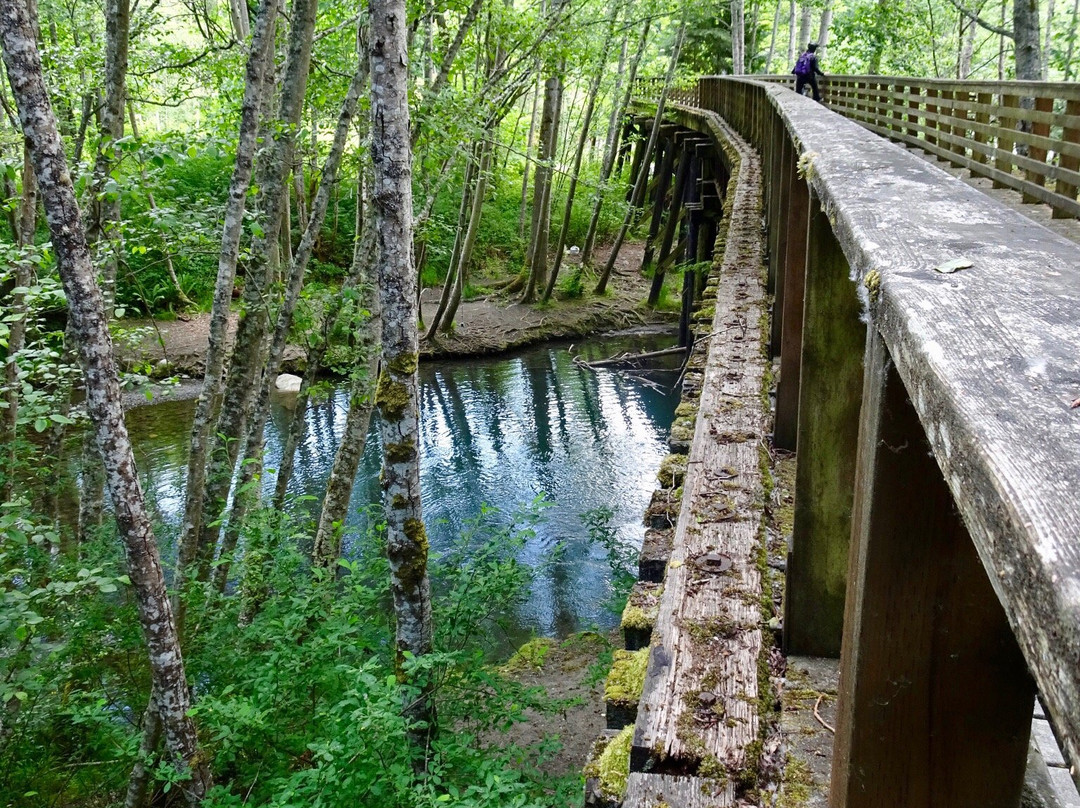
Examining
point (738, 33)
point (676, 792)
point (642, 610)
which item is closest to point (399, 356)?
point (642, 610)

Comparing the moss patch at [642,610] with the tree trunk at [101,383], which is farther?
the tree trunk at [101,383]

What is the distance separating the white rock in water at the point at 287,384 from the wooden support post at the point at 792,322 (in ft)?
47.2

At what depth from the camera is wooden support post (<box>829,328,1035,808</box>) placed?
87 centimetres

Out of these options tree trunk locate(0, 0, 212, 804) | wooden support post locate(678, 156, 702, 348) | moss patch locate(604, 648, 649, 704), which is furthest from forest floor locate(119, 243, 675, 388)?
moss patch locate(604, 648, 649, 704)

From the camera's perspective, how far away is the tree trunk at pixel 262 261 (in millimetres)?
6254

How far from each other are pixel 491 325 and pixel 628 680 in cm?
1807

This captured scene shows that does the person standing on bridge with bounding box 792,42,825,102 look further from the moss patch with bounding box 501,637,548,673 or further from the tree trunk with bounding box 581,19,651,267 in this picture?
the moss patch with bounding box 501,637,548,673

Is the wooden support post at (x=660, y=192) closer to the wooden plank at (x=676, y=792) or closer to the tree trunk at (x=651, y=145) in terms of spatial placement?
the tree trunk at (x=651, y=145)

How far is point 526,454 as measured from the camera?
44.1ft

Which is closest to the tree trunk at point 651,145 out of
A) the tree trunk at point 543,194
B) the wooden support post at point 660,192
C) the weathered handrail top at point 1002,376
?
the wooden support post at point 660,192

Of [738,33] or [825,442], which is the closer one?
[825,442]

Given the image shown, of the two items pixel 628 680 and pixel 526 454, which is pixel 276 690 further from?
pixel 526 454

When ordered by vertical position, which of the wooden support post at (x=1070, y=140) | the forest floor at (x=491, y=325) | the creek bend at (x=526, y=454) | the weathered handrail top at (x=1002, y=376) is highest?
the wooden support post at (x=1070, y=140)

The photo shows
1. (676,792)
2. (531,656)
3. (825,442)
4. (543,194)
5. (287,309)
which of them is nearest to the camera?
(676,792)
